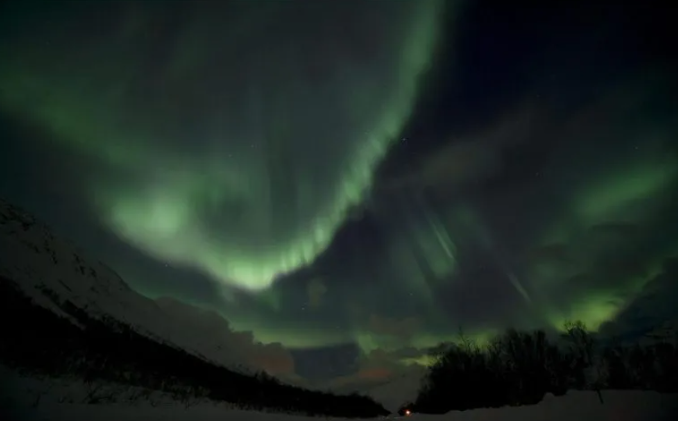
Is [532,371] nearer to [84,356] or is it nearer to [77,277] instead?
[84,356]

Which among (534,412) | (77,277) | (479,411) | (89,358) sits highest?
(77,277)

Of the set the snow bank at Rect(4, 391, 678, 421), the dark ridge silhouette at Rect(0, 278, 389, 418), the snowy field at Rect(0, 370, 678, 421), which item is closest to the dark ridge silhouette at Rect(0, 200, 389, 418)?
the dark ridge silhouette at Rect(0, 278, 389, 418)

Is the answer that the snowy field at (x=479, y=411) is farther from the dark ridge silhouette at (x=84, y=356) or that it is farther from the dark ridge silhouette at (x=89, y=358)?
the dark ridge silhouette at (x=84, y=356)

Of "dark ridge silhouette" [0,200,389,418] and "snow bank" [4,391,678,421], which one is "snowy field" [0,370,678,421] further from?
"dark ridge silhouette" [0,200,389,418]

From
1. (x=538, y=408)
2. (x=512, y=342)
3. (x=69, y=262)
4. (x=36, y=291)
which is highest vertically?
(x=69, y=262)

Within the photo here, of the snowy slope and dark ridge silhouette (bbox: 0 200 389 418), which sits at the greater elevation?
the snowy slope

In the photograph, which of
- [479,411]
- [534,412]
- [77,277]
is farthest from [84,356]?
[77,277]

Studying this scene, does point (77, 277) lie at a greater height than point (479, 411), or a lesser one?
greater

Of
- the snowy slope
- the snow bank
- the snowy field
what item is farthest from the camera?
the snowy slope

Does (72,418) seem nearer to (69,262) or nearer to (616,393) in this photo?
(616,393)

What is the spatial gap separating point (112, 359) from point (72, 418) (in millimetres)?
45126

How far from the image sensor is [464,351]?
60.7m

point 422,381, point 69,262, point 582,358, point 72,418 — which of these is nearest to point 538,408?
point 72,418

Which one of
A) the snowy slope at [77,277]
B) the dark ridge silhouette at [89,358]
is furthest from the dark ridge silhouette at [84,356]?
the snowy slope at [77,277]
